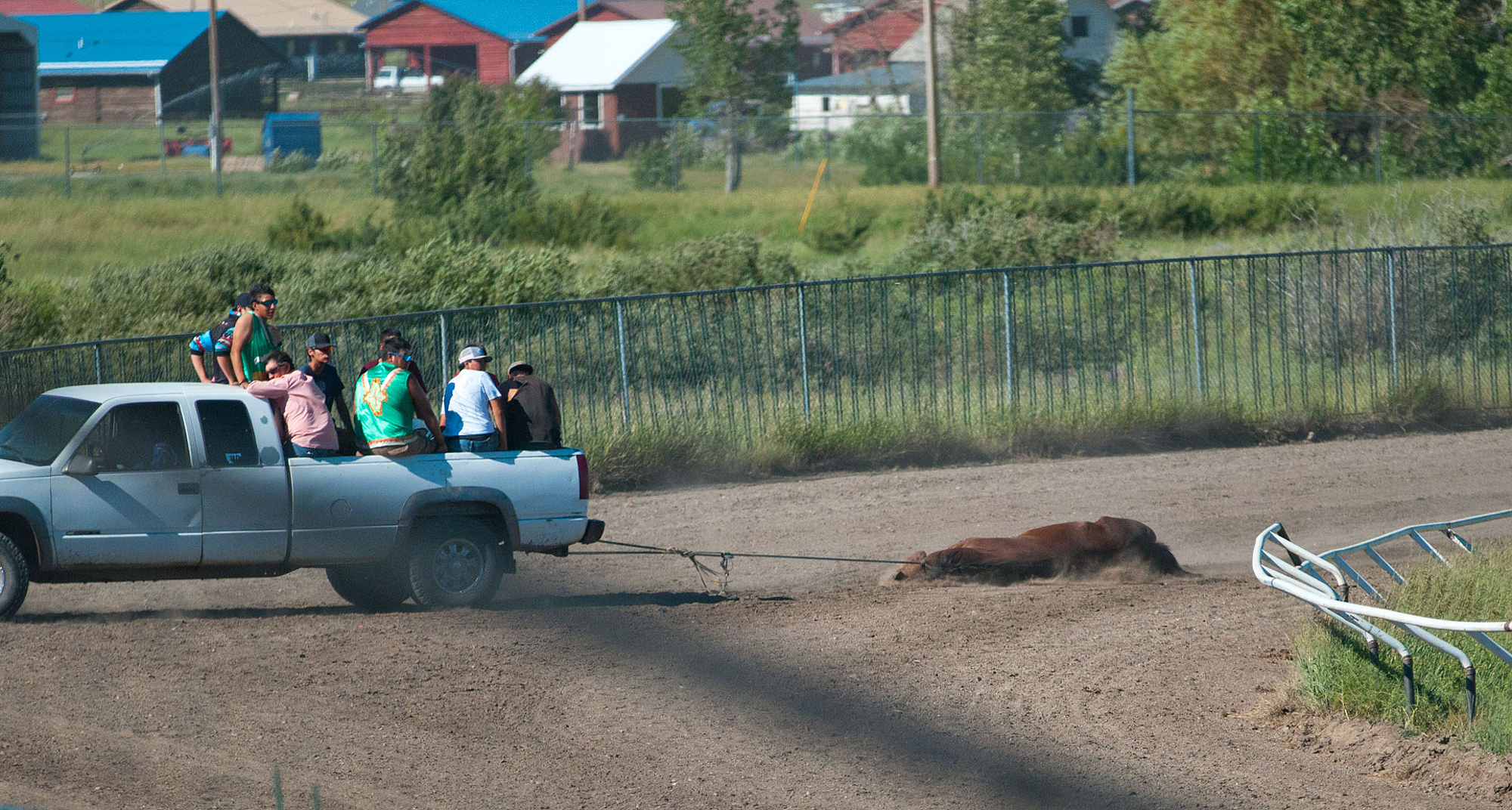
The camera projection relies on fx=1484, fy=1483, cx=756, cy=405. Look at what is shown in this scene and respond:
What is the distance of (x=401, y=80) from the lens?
98.6 metres

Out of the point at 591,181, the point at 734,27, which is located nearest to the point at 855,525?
the point at 591,181

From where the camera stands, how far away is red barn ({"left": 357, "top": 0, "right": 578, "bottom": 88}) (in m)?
93.1

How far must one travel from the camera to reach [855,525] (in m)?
12.7

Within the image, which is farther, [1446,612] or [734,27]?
[734,27]

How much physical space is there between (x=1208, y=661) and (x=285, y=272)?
1816 cm

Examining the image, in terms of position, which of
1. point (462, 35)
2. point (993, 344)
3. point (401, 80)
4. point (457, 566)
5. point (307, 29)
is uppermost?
point (307, 29)

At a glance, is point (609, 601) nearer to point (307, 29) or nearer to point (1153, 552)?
point (1153, 552)

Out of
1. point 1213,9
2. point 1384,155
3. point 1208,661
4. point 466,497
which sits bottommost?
point 1208,661

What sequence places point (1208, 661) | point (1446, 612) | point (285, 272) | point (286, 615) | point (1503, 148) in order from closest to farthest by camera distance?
1. point (1446, 612)
2. point (1208, 661)
3. point (286, 615)
4. point (285, 272)
5. point (1503, 148)

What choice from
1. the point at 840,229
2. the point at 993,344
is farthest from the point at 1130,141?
the point at 993,344

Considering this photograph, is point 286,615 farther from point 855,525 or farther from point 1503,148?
point 1503,148

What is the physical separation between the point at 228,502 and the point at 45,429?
3.99ft

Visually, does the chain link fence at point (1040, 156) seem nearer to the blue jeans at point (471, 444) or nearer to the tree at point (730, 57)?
the tree at point (730, 57)

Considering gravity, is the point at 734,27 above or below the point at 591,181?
above
